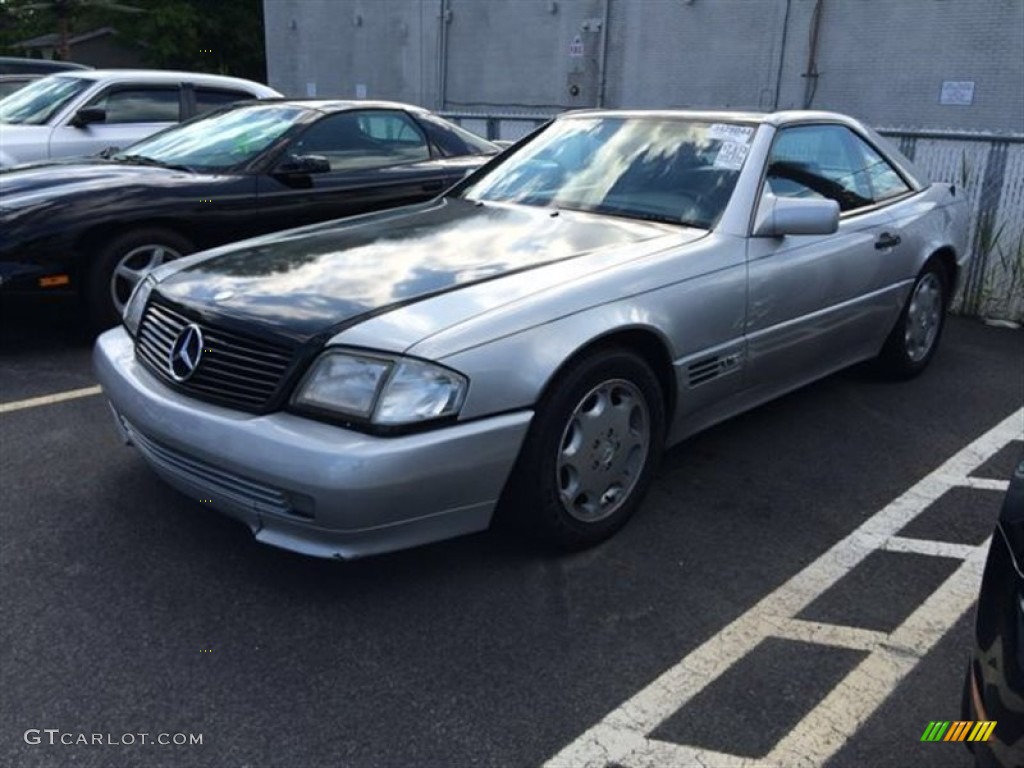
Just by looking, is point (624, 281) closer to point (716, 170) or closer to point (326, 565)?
point (716, 170)

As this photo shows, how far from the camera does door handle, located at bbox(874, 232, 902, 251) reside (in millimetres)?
4477

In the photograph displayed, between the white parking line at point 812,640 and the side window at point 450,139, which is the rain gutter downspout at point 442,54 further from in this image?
the white parking line at point 812,640

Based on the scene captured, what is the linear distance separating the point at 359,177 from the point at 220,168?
34.9 inches

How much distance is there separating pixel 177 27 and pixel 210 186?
122 feet

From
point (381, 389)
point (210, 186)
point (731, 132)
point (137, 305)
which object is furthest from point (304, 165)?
point (381, 389)

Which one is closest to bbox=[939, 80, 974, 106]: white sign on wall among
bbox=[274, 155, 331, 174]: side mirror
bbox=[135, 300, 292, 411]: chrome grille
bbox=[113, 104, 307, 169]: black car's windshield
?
bbox=[113, 104, 307, 169]: black car's windshield

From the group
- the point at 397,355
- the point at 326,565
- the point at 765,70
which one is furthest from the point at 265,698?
Answer: the point at 765,70

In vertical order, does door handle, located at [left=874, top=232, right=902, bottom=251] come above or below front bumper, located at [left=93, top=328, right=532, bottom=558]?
above

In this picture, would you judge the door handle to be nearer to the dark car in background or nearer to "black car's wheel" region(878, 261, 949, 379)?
"black car's wheel" region(878, 261, 949, 379)

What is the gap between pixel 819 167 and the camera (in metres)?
4.38

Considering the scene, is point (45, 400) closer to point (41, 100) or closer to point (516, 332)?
point (516, 332)

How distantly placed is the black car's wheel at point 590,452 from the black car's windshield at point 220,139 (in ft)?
11.6

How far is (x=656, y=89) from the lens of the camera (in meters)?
18.2

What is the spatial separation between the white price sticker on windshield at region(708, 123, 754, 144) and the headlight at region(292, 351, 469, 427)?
76.0 inches
